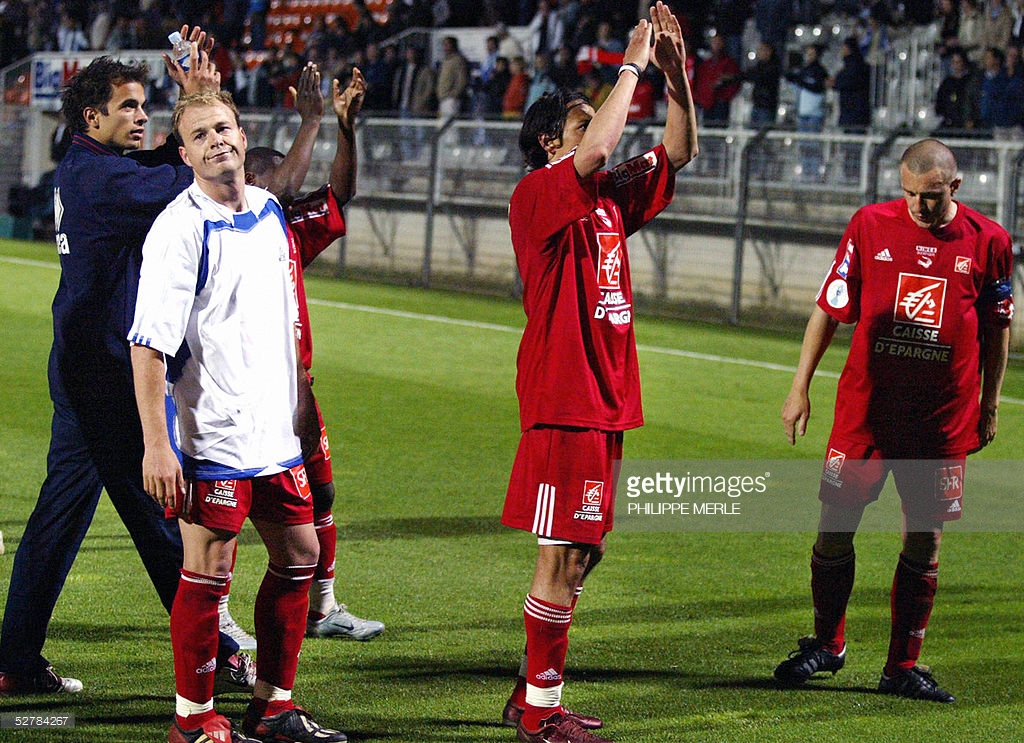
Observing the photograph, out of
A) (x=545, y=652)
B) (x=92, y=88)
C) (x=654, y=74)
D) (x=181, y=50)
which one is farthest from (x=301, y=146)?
(x=654, y=74)

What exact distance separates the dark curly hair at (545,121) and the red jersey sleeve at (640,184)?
22cm

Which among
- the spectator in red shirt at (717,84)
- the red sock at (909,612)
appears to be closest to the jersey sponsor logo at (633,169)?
the red sock at (909,612)

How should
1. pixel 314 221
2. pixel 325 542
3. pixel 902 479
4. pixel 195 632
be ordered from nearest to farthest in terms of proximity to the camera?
pixel 195 632 → pixel 902 479 → pixel 314 221 → pixel 325 542

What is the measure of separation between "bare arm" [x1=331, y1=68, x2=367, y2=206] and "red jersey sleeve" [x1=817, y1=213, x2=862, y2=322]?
5.66 feet

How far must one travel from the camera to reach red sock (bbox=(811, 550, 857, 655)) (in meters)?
5.15

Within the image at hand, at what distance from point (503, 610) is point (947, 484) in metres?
1.88

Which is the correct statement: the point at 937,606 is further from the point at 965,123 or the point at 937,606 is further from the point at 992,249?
the point at 965,123

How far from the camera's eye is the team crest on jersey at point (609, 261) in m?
4.43

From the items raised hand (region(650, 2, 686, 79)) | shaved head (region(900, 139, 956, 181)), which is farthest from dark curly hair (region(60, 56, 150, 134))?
shaved head (region(900, 139, 956, 181))

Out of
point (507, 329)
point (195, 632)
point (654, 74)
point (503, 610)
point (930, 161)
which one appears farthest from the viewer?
point (654, 74)

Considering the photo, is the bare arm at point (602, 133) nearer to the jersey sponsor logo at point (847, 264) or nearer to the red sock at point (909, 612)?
the jersey sponsor logo at point (847, 264)

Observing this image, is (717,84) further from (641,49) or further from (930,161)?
(641,49)

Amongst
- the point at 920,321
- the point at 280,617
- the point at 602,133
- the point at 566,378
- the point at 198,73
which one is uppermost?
the point at 198,73

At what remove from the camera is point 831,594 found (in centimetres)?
518
